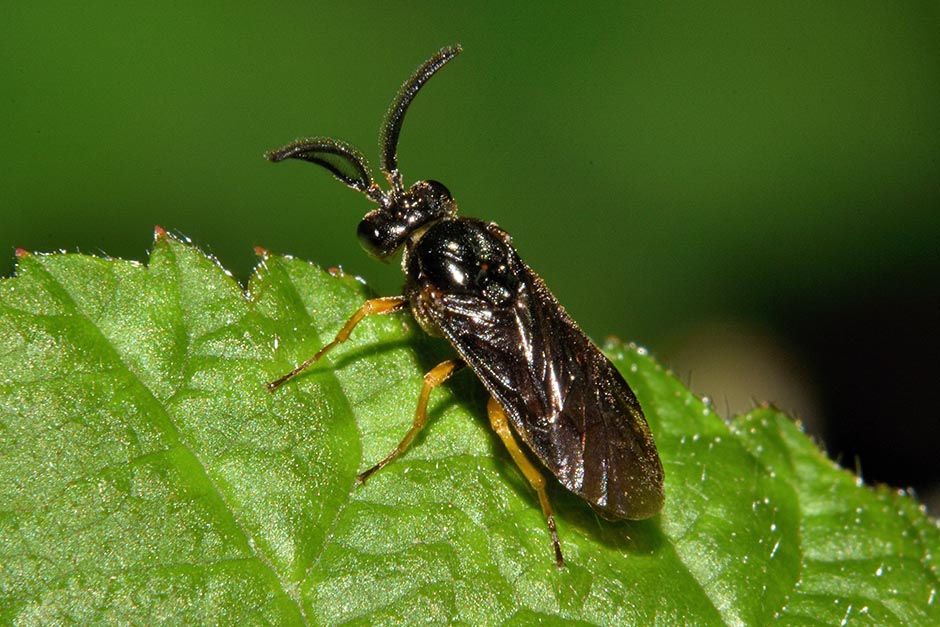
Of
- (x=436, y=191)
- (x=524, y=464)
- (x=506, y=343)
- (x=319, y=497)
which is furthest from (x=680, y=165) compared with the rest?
(x=319, y=497)

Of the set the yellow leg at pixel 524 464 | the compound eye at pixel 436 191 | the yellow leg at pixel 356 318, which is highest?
the compound eye at pixel 436 191

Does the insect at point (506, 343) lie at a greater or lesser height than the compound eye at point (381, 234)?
lesser

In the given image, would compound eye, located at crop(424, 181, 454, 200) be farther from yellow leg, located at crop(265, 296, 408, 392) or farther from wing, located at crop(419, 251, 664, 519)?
yellow leg, located at crop(265, 296, 408, 392)

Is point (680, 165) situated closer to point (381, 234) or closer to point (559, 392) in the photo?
point (381, 234)

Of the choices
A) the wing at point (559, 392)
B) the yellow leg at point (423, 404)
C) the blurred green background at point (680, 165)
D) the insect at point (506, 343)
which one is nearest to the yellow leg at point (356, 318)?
the insect at point (506, 343)

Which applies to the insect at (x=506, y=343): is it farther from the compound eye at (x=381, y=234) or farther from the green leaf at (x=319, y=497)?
the green leaf at (x=319, y=497)

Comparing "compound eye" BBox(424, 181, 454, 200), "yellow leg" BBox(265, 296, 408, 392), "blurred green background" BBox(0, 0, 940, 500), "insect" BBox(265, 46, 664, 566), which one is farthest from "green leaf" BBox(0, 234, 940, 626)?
"blurred green background" BBox(0, 0, 940, 500)

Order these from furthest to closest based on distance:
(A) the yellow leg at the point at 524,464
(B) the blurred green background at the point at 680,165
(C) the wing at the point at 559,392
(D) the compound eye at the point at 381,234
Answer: (B) the blurred green background at the point at 680,165, (D) the compound eye at the point at 381,234, (C) the wing at the point at 559,392, (A) the yellow leg at the point at 524,464
